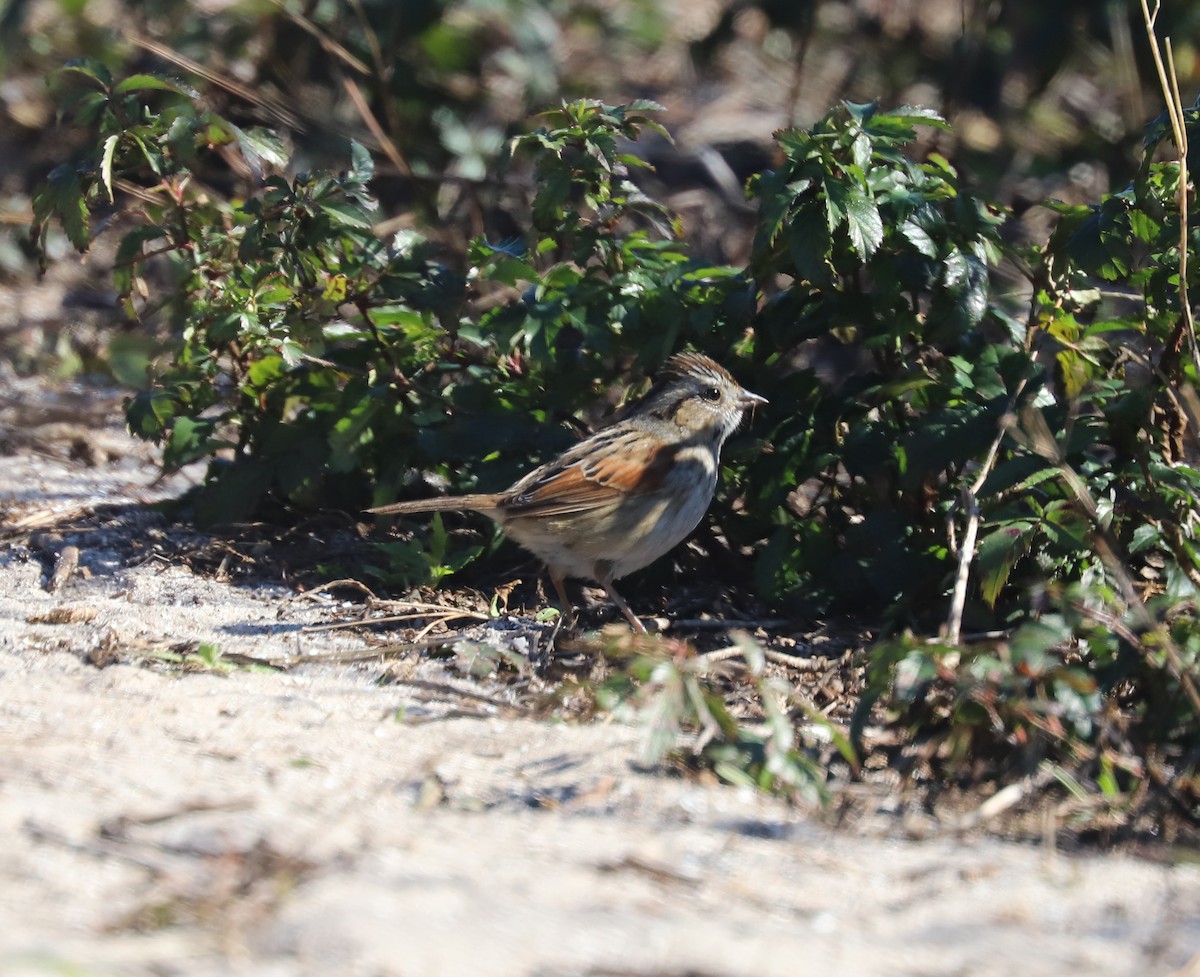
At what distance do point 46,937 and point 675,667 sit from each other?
1.34 metres

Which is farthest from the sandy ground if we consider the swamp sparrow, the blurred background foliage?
the swamp sparrow

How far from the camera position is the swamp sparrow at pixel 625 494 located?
4812 mm

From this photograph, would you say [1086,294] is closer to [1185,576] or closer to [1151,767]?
[1185,576]

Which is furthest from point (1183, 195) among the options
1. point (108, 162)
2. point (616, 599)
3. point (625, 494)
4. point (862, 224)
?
point (108, 162)

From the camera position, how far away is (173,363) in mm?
5098

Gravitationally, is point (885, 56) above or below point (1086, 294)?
above

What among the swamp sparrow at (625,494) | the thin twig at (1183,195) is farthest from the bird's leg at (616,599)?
the thin twig at (1183,195)

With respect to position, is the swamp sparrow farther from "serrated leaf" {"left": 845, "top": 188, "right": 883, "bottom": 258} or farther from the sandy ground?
the sandy ground

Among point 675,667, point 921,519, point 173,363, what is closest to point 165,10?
point 173,363

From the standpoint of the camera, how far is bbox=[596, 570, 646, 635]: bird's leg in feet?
15.4

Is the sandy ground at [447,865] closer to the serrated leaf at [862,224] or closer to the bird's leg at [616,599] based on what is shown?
the bird's leg at [616,599]

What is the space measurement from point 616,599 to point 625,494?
35 cm

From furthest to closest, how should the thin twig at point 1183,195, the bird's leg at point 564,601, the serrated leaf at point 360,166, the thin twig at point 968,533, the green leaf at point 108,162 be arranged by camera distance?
the bird's leg at point 564,601 < the serrated leaf at point 360,166 < the green leaf at point 108,162 < the thin twig at point 1183,195 < the thin twig at point 968,533

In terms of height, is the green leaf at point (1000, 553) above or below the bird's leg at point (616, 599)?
above
